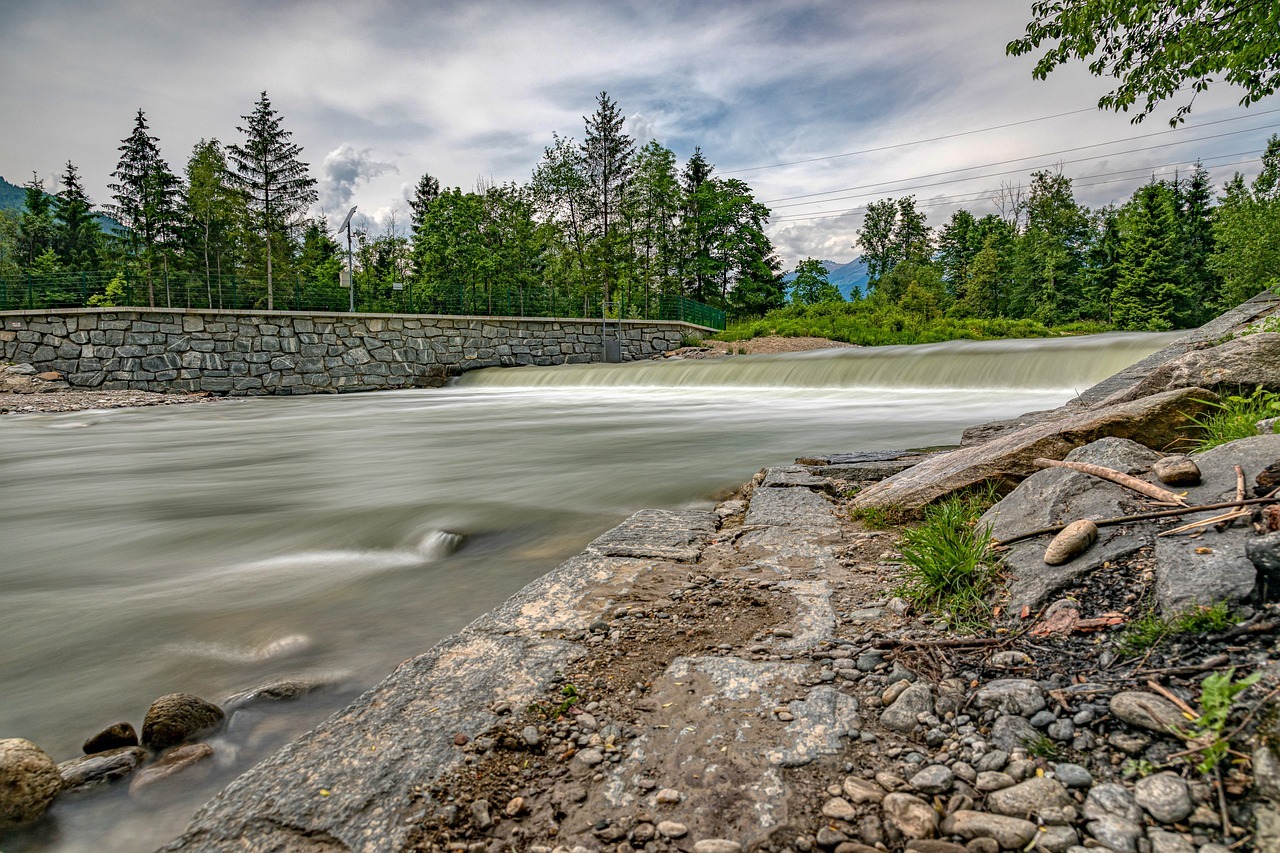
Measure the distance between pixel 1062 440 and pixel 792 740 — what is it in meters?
2.37

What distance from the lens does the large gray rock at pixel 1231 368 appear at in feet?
11.4

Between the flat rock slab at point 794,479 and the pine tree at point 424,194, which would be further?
the pine tree at point 424,194

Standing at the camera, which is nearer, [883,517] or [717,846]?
[717,846]

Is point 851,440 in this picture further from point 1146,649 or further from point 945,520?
point 1146,649

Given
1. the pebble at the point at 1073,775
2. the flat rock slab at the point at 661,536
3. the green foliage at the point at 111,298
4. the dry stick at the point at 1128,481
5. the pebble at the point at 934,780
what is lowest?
the pebble at the point at 934,780

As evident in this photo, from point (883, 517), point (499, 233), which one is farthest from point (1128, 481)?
point (499, 233)

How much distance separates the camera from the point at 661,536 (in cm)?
331

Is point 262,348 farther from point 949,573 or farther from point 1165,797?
point 1165,797

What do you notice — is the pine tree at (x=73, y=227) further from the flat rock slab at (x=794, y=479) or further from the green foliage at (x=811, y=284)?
the flat rock slab at (x=794, y=479)

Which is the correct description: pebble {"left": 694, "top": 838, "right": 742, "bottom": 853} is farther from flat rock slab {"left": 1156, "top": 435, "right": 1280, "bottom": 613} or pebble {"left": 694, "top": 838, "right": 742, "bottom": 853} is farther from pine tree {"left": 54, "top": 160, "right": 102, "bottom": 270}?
pine tree {"left": 54, "top": 160, "right": 102, "bottom": 270}

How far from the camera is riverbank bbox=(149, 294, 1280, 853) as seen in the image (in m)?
1.19

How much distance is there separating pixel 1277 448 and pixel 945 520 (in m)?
0.98

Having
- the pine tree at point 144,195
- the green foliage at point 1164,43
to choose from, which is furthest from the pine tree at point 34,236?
the green foliage at point 1164,43

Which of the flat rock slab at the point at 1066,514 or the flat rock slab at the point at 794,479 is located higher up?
the flat rock slab at the point at 1066,514
